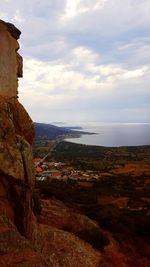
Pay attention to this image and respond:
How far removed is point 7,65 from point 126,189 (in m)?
36.1

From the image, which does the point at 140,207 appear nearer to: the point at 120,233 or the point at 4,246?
the point at 120,233

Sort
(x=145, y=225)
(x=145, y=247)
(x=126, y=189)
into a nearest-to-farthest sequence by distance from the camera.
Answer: (x=145, y=247) → (x=145, y=225) → (x=126, y=189)

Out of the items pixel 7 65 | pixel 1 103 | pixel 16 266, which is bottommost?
pixel 16 266

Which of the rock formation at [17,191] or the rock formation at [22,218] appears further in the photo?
the rock formation at [22,218]

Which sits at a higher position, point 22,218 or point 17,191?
point 17,191

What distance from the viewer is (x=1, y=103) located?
11.3 m

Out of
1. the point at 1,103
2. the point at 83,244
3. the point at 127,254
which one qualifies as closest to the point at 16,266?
the point at 1,103

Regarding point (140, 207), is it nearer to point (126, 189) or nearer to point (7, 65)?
point (126, 189)

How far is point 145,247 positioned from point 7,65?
1207 centimetres

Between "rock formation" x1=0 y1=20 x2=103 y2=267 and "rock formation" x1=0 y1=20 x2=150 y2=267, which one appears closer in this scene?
"rock formation" x1=0 y1=20 x2=103 y2=267

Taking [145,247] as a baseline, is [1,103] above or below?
above

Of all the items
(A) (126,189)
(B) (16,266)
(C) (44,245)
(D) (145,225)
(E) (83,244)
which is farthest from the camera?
(A) (126,189)

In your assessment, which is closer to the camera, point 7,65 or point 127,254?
point 7,65

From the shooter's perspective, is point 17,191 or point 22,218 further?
point 22,218
